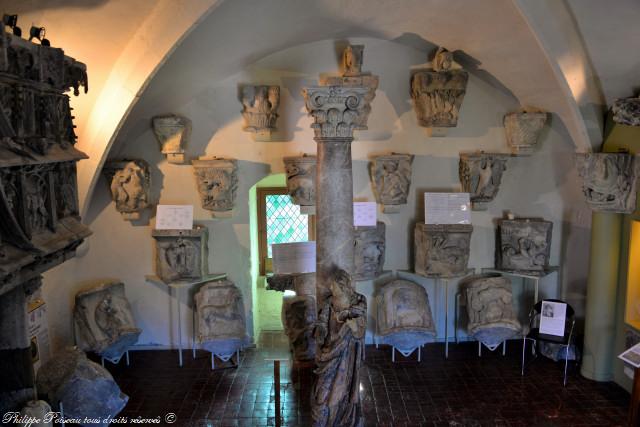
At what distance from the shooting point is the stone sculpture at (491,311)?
708 cm

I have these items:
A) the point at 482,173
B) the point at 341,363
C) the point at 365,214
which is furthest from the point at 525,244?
the point at 341,363

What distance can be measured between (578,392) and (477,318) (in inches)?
60.6

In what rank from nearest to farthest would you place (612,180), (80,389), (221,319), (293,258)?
(80,389) < (612,180) < (221,319) < (293,258)

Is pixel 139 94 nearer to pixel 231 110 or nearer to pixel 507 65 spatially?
pixel 231 110

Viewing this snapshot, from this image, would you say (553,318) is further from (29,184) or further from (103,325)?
(29,184)

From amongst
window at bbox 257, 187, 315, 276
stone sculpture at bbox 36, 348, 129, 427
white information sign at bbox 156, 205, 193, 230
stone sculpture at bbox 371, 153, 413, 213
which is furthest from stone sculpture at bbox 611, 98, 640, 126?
stone sculpture at bbox 36, 348, 129, 427

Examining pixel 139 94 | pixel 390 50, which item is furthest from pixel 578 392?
pixel 139 94

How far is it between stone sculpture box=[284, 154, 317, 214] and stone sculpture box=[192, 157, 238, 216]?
778 mm

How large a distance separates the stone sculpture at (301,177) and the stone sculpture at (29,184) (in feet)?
11.0

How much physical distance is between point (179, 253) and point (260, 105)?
2.33 metres

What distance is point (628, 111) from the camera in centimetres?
544

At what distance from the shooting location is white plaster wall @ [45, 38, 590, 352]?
7.23 metres

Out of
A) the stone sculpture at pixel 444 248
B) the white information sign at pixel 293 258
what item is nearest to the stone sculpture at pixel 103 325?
the white information sign at pixel 293 258

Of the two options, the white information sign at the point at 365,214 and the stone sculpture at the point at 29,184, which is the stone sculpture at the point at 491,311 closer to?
the white information sign at the point at 365,214
